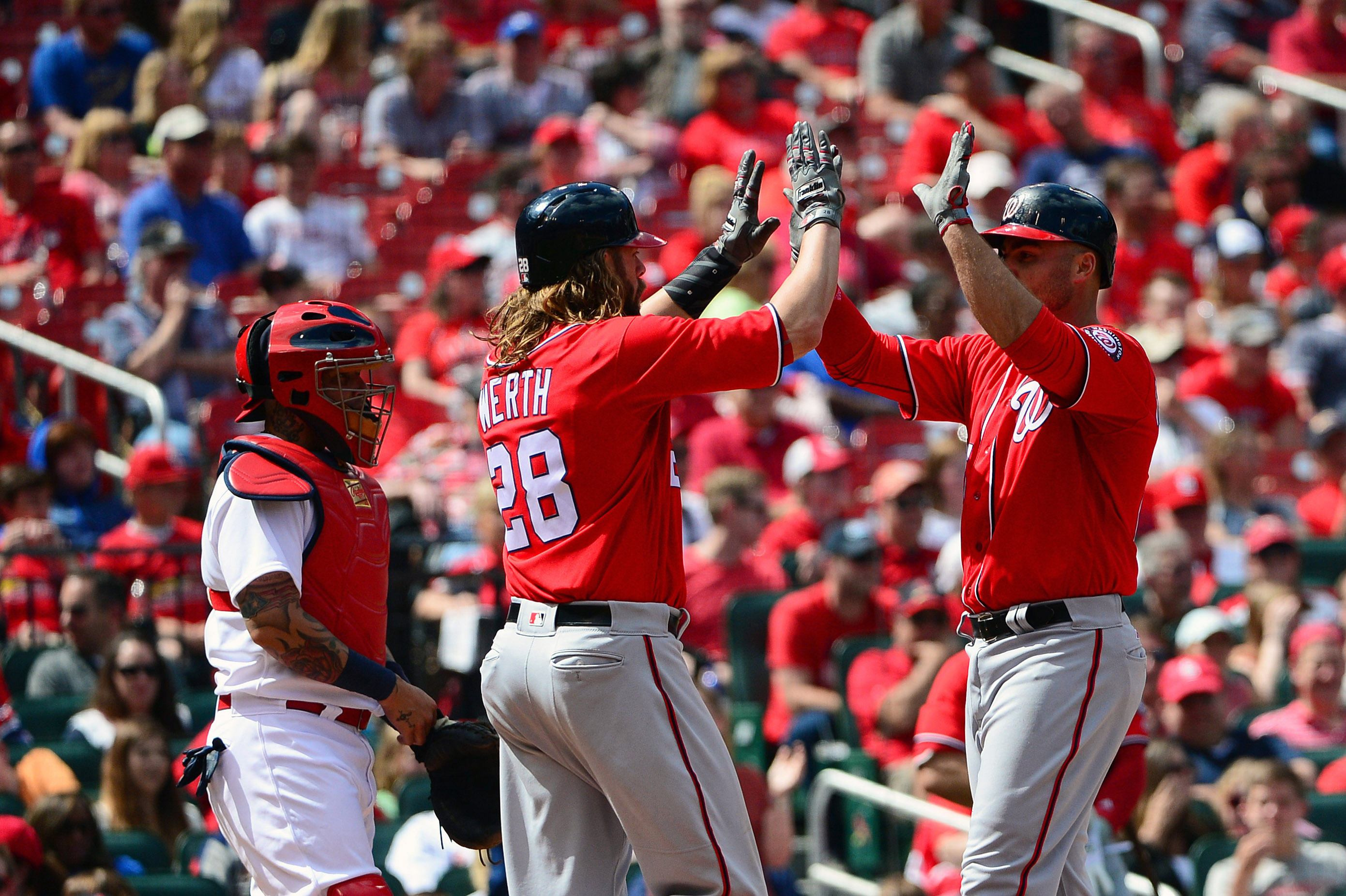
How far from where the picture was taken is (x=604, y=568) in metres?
3.90

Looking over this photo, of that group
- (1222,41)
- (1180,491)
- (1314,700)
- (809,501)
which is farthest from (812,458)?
(1222,41)

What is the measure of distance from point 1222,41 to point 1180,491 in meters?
5.88

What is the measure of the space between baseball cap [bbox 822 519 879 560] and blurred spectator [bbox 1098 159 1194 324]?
11.0 feet

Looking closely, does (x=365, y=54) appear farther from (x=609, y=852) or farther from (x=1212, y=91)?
(x=609, y=852)

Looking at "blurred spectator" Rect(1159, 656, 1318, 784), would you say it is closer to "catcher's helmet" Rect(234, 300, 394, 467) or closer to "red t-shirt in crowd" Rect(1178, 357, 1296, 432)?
"red t-shirt in crowd" Rect(1178, 357, 1296, 432)

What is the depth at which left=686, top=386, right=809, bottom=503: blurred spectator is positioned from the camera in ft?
29.2

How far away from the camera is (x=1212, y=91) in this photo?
12.6 meters

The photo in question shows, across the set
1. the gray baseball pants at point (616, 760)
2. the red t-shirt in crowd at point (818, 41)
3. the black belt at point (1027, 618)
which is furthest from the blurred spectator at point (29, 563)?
the red t-shirt in crowd at point (818, 41)

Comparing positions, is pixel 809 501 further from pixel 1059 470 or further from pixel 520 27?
pixel 1059 470

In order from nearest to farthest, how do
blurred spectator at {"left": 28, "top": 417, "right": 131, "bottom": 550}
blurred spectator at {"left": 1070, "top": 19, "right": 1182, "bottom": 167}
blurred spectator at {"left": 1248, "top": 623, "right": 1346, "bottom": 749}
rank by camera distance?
blurred spectator at {"left": 1248, "top": 623, "right": 1346, "bottom": 749} < blurred spectator at {"left": 28, "top": 417, "right": 131, "bottom": 550} < blurred spectator at {"left": 1070, "top": 19, "right": 1182, "bottom": 167}

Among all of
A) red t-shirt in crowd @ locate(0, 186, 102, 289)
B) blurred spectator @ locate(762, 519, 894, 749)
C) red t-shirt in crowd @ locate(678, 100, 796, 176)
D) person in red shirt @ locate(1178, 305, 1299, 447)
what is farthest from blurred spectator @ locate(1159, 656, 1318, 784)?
red t-shirt in crowd @ locate(0, 186, 102, 289)

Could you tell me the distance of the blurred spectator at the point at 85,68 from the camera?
36.4 feet

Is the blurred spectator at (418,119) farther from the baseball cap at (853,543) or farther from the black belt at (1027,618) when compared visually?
the black belt at (1027,618)

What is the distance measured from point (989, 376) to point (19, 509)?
16.1 feet
